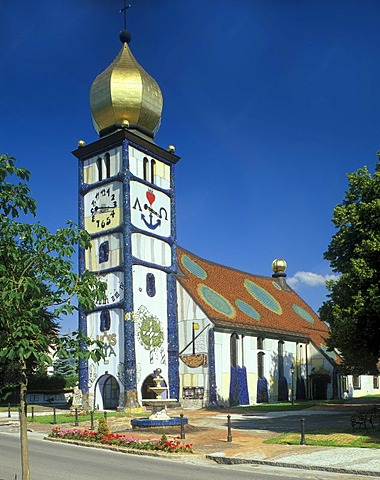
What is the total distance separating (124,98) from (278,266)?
84.4ft

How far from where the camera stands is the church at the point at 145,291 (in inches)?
1411

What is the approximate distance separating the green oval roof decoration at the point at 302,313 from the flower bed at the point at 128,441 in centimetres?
3353

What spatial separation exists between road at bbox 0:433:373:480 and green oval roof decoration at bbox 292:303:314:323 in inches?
1446

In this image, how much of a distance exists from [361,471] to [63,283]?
844 centimetres

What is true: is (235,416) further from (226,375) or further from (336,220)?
(336,220)

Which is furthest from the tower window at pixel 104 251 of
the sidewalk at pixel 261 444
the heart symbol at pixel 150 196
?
the sidewalk at pixel 261 444

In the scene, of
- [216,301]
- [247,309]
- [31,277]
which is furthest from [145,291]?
[31,277]

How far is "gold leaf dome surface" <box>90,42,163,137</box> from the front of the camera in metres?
38.4

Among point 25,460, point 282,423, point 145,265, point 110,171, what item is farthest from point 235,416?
point 25,460

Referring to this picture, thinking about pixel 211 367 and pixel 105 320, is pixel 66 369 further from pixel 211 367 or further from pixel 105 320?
pixel 211 367

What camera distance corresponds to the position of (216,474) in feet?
44.6

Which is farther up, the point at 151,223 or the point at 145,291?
the point at 151,223

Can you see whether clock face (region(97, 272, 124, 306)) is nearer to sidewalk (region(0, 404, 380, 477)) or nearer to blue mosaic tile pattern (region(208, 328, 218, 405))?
blue mosaic tile pattern (region(208, 328, 218, 405))

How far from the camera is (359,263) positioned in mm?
20359
